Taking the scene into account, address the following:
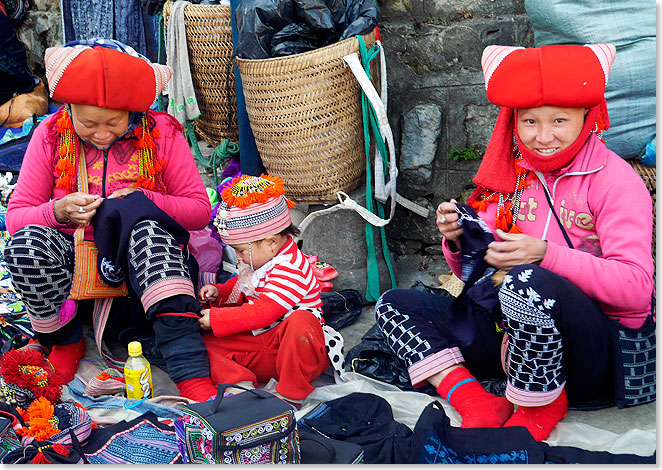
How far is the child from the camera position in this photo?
2.61 meters

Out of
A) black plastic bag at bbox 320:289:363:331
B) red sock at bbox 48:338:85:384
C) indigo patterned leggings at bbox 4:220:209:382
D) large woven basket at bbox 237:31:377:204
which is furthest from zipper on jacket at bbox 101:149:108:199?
black plastic bag at bbox 320:289:363:331

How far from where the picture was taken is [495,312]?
246 cm

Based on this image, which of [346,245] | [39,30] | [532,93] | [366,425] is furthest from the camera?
[39,30]

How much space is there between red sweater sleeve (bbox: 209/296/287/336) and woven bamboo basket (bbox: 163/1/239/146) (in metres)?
1.81

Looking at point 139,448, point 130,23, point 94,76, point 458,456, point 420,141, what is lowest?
point 139,448

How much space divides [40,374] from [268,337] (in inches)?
32.8

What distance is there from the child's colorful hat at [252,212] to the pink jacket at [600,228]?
0.85m

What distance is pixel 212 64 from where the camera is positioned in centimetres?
411

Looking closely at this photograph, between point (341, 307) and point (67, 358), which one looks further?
point (341, 307)

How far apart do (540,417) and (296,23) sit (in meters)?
2.17

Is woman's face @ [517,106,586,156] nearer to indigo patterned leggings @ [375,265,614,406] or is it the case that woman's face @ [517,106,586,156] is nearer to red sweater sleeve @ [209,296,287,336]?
indigo patterned leggings @ [375,265,614,406]

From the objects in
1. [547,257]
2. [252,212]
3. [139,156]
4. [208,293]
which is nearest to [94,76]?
[139,156]

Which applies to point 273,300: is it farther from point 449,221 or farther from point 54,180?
point 54,180

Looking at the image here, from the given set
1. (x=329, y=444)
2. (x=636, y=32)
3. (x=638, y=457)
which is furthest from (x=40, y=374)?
(x=636, y=32)
